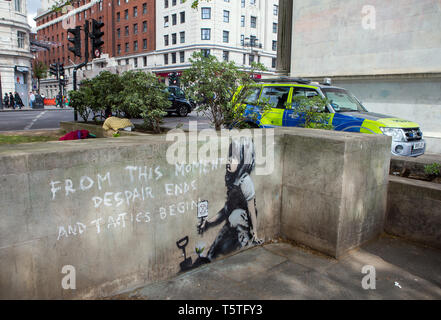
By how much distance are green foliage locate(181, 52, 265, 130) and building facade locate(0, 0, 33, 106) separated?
4422 centimetres

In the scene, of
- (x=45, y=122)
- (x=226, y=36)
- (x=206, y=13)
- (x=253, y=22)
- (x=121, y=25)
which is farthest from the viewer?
(x=121, y=25)

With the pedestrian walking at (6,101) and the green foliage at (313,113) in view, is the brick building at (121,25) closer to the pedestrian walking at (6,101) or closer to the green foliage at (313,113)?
the pedestrian walking at (6,101)

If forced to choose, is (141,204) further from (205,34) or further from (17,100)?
(205,34)

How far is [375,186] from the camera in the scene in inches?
207

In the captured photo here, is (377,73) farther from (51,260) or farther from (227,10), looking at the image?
(227,10)

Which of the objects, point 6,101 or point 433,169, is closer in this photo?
point 433,169

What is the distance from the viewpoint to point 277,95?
9125 mm

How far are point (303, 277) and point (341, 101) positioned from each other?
19.2 feet

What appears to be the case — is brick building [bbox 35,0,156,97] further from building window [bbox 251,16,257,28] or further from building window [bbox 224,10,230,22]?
building window [bbox 251,16,257,28]

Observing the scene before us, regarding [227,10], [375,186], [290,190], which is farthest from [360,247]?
[227,10]

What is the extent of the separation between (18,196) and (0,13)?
5063 centimetres

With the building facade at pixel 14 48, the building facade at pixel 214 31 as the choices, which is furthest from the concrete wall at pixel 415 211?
the building facade at pixel 214 31

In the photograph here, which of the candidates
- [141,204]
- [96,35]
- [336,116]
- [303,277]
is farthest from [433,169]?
[96,35]

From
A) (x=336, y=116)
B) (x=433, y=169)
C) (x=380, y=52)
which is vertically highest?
(x=380, y=52)
